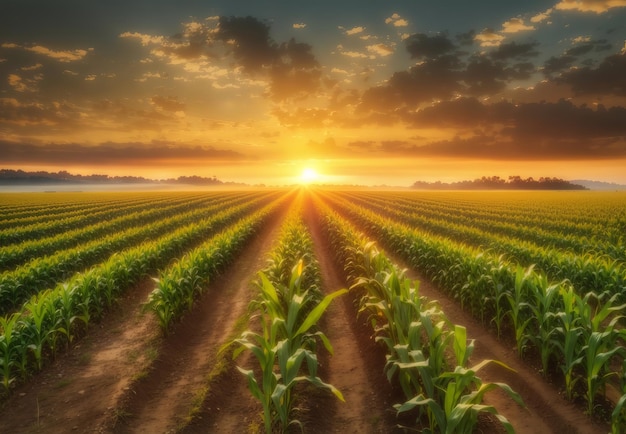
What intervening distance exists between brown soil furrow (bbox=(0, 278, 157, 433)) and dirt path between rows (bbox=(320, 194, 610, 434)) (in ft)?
18.2

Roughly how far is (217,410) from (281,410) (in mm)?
1389

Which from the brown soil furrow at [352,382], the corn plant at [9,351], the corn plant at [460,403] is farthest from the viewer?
the corn plant at [9,351]

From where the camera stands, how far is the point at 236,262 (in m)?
16.7

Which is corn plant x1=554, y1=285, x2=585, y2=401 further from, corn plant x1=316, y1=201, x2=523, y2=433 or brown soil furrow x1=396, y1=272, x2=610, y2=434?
corn plant x1=316, y1=201, x2=523, y2=433

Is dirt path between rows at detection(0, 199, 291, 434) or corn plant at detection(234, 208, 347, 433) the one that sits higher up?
corn plant at detection(234, 208, 347, 433)

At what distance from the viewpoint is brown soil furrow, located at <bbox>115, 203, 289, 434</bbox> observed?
5.61 meters

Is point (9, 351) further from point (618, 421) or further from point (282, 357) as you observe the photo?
point (618, 421)

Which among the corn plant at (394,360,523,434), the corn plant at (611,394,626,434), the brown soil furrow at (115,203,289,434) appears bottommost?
the brown soil furrow at (115,203,289,434)

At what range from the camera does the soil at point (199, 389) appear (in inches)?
214

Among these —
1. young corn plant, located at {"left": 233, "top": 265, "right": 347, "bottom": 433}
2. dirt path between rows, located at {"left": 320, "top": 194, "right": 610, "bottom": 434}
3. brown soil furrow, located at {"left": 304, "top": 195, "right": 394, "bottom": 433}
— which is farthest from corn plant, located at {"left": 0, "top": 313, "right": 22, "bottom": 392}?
dirt path between rows, located at {"left": 320, "top": 194, "right": 610, "bottom": 434}

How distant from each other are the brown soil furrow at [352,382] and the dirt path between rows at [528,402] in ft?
4.84

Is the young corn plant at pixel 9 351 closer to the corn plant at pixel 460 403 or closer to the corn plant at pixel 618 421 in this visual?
the corn plant at pixel 460 403

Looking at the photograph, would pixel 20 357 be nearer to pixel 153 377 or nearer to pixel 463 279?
pixel 153 377

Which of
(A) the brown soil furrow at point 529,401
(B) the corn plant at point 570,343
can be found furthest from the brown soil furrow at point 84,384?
(B) the corn plant at point 570,343
